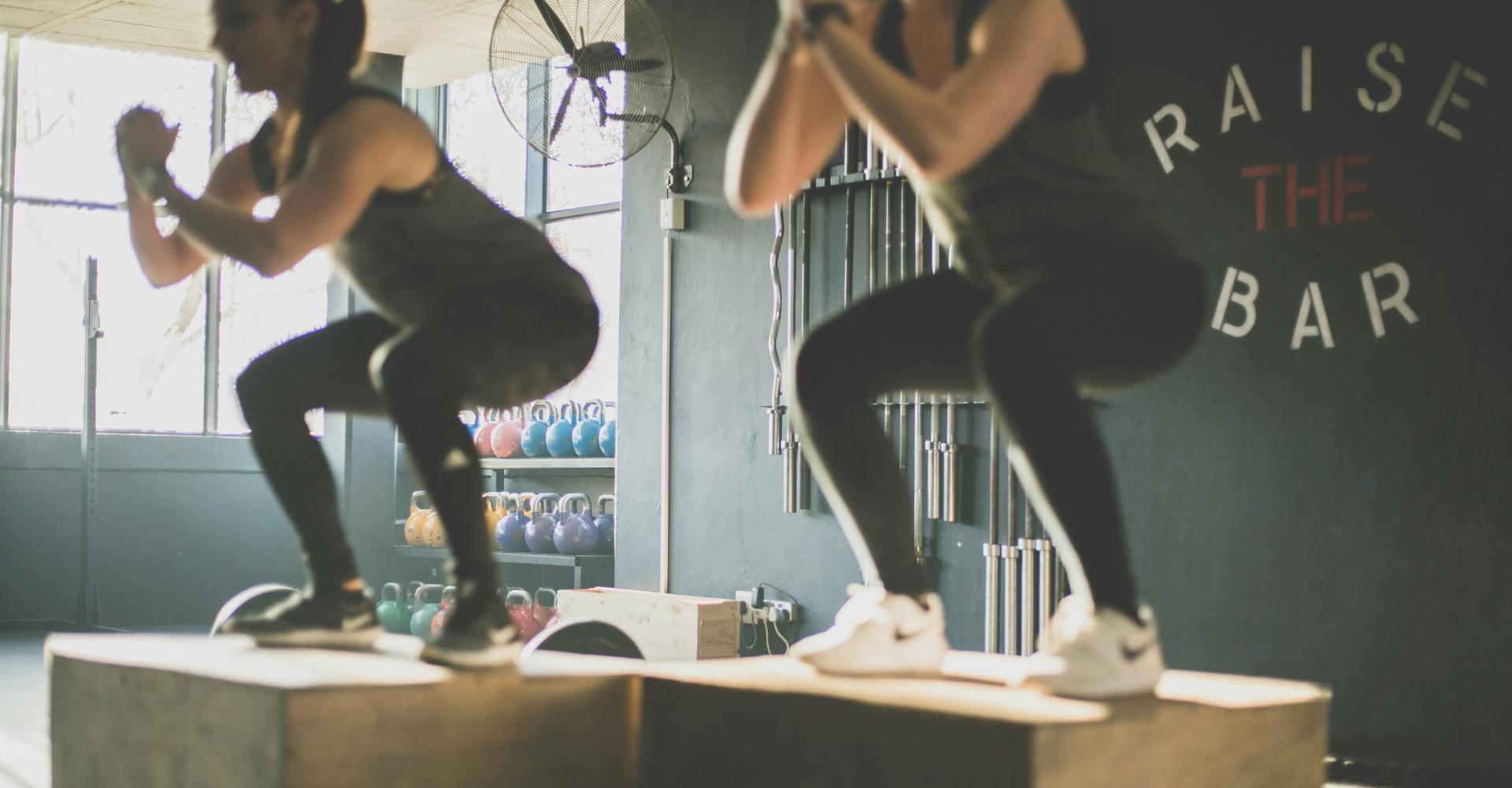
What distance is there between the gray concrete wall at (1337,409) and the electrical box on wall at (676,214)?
1.65 meters

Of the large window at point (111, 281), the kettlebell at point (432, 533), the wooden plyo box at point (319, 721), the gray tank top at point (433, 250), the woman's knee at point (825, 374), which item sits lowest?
the kettlebell at point (432, 533)

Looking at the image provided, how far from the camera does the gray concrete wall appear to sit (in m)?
3.88

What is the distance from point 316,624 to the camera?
214cm

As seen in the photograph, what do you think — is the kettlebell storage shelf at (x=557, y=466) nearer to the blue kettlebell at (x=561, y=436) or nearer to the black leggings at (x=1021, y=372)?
the blue kettlebell at (x=561, y=436)

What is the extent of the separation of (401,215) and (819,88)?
1.97ft

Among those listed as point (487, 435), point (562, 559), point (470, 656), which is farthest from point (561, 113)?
point (470, 656)

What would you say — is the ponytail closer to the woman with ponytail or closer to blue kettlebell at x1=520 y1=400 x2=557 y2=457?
the woman with ponytail

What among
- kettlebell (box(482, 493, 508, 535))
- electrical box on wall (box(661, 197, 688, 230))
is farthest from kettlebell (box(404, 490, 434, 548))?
electrical box on wall (box(661, 197, 688, 230))

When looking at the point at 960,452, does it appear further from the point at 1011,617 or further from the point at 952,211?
the point at 952,211

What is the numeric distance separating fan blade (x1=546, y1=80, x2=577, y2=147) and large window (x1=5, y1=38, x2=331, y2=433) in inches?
113

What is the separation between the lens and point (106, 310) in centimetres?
800

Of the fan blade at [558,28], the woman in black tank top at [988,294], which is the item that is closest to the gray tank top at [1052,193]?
the woman in black tank top at [988,294]

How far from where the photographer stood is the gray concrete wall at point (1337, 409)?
3.88m

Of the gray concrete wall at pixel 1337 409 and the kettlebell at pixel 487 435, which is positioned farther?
the kettlebell at pixel 487 435
